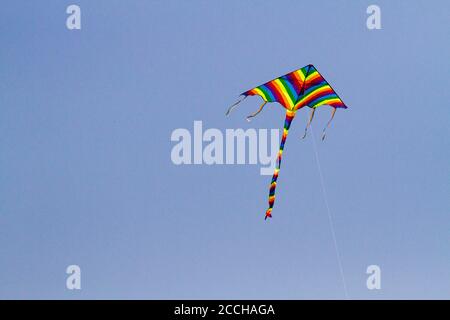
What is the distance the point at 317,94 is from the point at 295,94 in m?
0.10

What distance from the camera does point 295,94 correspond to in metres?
4.60

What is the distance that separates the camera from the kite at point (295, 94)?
14.8 ft

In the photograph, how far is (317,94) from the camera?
4.61m

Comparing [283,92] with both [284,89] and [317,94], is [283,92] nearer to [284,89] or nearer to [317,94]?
[284,89]

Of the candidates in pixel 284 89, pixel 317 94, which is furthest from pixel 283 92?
pixel 317 94

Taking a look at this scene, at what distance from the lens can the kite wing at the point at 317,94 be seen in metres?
4.54

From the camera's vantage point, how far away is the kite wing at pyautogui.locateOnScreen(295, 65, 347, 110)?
454 cm

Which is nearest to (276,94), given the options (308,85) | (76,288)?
(308,85)
